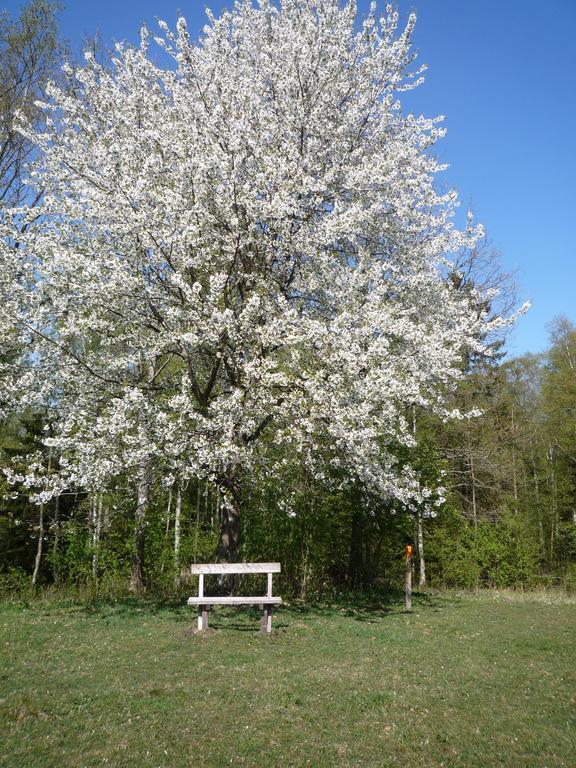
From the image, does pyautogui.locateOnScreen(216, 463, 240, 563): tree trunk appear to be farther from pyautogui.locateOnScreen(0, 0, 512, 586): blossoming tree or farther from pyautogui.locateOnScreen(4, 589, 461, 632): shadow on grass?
pyautogui.locateOnScreen(4, 589, 461, 632): shadow on grass

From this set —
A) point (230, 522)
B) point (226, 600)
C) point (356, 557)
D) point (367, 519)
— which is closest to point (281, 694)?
point (226, 600)

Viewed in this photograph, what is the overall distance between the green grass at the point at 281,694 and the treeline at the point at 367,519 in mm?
2633

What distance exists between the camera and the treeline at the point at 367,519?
48.9ft

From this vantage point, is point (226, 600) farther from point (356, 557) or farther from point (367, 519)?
point (356, 557)

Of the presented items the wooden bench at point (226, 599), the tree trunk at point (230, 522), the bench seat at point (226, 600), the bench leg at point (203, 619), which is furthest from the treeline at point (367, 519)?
the bench leg at point (203, 619)

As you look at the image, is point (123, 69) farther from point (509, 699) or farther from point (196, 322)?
point (509, 699)

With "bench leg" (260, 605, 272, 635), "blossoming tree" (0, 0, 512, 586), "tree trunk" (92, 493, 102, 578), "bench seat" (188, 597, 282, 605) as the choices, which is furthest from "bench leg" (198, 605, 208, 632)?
"tree trunk" (92, 493, 102, 578)

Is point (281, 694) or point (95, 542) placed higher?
point (95, 542)

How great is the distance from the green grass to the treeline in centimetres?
263

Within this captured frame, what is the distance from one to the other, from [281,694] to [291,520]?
8.62m

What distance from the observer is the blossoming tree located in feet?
34.5

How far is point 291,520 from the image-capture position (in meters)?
15.2

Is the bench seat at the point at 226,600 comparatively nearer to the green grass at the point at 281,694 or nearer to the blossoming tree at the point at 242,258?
the green grass at the point at 281,694

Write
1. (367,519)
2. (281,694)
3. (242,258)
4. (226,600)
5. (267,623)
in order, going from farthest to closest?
(367,519) < (242,258) < (267,623) < (226,600) < (281,694)
